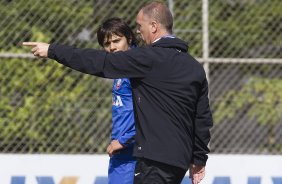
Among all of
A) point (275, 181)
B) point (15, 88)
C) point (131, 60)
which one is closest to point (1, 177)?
point (15, 88)

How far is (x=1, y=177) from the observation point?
6852 mm

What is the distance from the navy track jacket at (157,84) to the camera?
4.41 meters

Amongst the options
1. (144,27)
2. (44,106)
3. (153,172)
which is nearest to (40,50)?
(144,27)

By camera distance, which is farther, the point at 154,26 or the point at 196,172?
the point at 196,172

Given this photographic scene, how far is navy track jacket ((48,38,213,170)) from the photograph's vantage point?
14.5 feet

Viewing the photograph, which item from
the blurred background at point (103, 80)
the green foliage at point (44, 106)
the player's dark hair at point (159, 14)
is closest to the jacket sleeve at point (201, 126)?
the player's dark hair at point (159, 14)

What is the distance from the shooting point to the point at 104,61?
443cm

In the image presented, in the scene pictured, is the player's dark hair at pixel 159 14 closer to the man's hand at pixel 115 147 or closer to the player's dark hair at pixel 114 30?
the player's dark hair at pixel 114 30

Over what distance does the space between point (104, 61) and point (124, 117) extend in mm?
906

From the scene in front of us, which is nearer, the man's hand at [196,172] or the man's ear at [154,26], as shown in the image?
the man's ear at [154,26]

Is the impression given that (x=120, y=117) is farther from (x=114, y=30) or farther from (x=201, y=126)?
(x=201, y=126)

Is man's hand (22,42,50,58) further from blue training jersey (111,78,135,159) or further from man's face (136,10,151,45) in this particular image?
blue training jersey (111,78,135,159)

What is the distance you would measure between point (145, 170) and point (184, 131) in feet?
1.06

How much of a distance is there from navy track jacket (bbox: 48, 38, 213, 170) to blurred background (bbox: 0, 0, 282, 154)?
10.2 feet
